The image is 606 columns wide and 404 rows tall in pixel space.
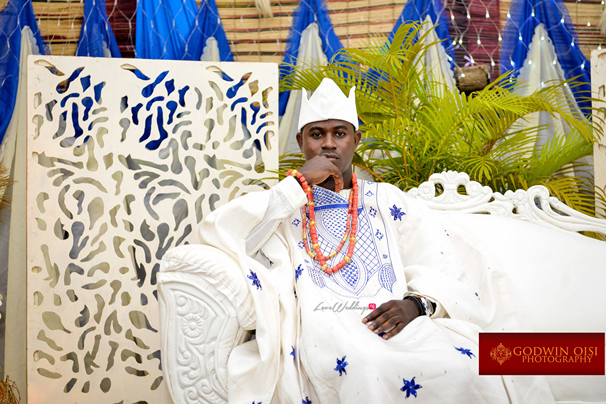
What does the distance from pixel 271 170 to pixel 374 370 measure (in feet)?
4.43

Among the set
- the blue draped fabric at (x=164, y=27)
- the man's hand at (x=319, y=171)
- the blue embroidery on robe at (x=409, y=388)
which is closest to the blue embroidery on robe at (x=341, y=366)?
the blue embroidery on robe at (x=409, y=388)

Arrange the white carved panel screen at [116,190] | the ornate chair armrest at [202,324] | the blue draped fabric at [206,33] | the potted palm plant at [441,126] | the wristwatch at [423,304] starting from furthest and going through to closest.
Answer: the blue draped fabric at [206,33] → the potted palm plant at [441,126] → the white carved panel screen at [116,190] → the wristwatch at [423,304] → the ornate chair armrest at [202,324]

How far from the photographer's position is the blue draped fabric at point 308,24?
3.52 m

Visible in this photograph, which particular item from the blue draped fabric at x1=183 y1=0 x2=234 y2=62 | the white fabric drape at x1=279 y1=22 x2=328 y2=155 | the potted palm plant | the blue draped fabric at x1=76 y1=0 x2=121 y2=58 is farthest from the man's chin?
the blue draped fabric at x1=76 y1=0 x2=121 y2=58

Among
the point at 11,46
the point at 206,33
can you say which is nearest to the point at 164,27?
the point at 206,33

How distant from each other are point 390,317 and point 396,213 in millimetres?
568

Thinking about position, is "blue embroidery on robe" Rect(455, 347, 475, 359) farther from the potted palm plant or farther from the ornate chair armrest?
the potted palm plant

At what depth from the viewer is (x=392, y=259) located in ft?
6.40

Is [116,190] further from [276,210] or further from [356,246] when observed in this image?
[356,246]

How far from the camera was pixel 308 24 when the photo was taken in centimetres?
356

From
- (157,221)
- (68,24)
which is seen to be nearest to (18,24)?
(68,24)

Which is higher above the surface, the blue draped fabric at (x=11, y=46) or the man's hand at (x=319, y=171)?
the blue draped fabric at (x=11, y=46)

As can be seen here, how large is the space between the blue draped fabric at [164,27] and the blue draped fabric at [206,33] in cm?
4

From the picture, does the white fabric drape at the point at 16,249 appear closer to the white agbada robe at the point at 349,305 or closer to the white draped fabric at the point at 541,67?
the white agbada robe at the point at 349,305
